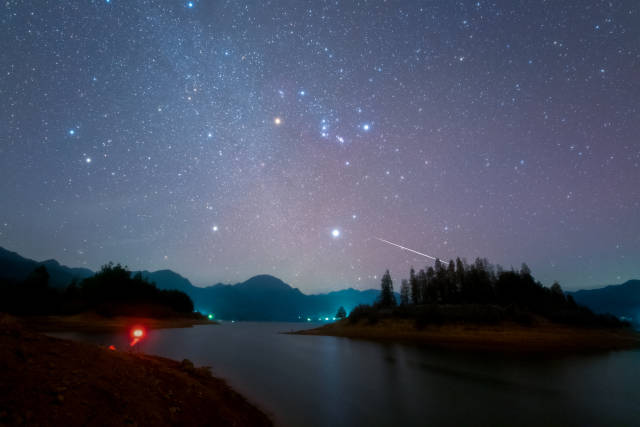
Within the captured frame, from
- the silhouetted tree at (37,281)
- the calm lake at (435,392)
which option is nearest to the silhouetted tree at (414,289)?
the calm lake at (435,392)

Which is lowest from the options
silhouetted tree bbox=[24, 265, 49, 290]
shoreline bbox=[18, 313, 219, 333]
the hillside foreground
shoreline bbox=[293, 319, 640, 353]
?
shoreline bbox=[293, 319, 640, 353]

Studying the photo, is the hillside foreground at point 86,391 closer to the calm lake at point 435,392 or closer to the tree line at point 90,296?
the calm lake at point 435,392

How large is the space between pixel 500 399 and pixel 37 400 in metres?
25.0

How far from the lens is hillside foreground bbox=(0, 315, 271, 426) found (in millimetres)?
5770

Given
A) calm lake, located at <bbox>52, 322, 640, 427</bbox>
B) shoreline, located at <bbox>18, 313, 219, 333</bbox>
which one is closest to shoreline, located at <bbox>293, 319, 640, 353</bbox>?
calm lake, located at <bbox>52, 322, 640, 427</bbox>

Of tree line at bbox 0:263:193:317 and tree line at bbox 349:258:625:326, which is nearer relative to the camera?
tree line at bbox 349:258:625:326

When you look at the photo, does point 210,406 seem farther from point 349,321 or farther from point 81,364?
point 349,321

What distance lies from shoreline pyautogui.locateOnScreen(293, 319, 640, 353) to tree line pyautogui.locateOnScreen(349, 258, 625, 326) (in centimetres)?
322

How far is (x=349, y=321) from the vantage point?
3538 inches

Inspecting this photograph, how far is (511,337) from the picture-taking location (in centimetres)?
5878

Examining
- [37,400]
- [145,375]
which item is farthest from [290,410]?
[37,400]

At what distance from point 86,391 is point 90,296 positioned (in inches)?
5121

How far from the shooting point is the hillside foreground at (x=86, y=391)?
5770 mm

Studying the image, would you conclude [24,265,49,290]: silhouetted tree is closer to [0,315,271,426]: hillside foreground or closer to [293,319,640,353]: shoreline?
[293,319,640,353]: shoreline
